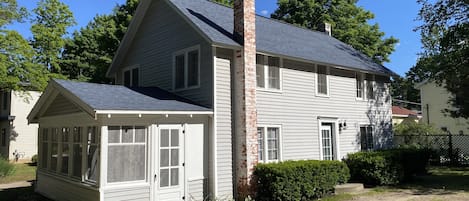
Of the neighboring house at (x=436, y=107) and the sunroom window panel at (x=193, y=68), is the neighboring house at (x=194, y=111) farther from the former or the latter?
the neighboring house at (x=436, y=107)

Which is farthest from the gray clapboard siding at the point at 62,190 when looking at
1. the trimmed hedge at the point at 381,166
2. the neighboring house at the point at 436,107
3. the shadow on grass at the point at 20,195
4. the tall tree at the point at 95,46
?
the neighboring house at the point at 436,107

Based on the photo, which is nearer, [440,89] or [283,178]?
[283,178]

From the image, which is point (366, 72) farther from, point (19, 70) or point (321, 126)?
point (19, 70)

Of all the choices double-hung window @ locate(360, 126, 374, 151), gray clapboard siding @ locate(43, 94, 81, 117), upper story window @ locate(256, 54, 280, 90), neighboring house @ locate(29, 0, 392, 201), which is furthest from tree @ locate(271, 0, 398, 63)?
gray clapboard siding @ locate(43, 94, 81, 117)

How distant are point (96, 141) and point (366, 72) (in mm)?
11871

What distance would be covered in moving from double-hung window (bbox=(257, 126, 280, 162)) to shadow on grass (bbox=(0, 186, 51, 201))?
23.3 ft

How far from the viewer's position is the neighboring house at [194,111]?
9695 mm

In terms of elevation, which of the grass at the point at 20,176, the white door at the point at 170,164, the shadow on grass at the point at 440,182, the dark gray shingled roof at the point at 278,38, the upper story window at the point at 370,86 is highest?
the dark gray shingled roof at the point at 278,38

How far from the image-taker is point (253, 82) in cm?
1153

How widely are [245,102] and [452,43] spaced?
42.8 feet

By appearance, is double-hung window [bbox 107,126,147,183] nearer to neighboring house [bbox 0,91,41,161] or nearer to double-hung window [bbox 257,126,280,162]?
Result: double-hung window [bbox 257,126,280,162]

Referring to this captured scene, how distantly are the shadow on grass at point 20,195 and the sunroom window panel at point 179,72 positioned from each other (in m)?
5.61

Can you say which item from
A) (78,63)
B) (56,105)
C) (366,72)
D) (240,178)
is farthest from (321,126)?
(78,63)

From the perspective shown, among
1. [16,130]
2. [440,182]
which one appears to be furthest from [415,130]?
[16,130]
